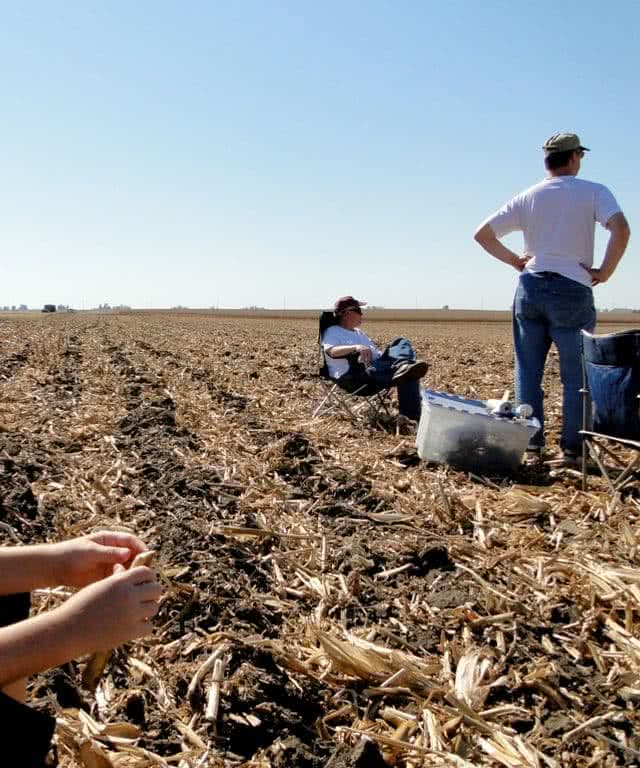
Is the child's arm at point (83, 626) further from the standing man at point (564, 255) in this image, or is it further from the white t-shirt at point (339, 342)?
the white t-shirt at point (339, 342)

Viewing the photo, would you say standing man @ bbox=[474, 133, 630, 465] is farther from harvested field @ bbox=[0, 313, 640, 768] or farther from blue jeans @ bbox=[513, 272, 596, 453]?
harvested field @ bbox=[0, 313, 640, 768]

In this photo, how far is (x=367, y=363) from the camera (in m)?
7.21

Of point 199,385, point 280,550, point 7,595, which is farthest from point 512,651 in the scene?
point 199,385

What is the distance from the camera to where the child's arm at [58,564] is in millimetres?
2018

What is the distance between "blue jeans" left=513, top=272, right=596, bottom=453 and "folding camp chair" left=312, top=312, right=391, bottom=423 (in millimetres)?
1733

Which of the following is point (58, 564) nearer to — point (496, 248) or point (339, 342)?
point (496, 248)

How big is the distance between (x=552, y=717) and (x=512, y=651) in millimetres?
415

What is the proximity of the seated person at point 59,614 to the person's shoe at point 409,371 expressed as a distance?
5.02 m

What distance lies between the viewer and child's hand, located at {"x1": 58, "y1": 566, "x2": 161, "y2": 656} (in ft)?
5.55

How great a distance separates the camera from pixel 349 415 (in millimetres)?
7707

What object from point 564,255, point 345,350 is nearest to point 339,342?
point 345,350

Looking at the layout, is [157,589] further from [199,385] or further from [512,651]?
[199,385]

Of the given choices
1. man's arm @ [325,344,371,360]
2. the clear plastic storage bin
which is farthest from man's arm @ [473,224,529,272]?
man's arm @ [325,344,371,360]

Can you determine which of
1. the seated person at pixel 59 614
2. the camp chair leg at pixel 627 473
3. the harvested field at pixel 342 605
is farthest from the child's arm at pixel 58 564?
the camp chair leg at pixel 627 473
